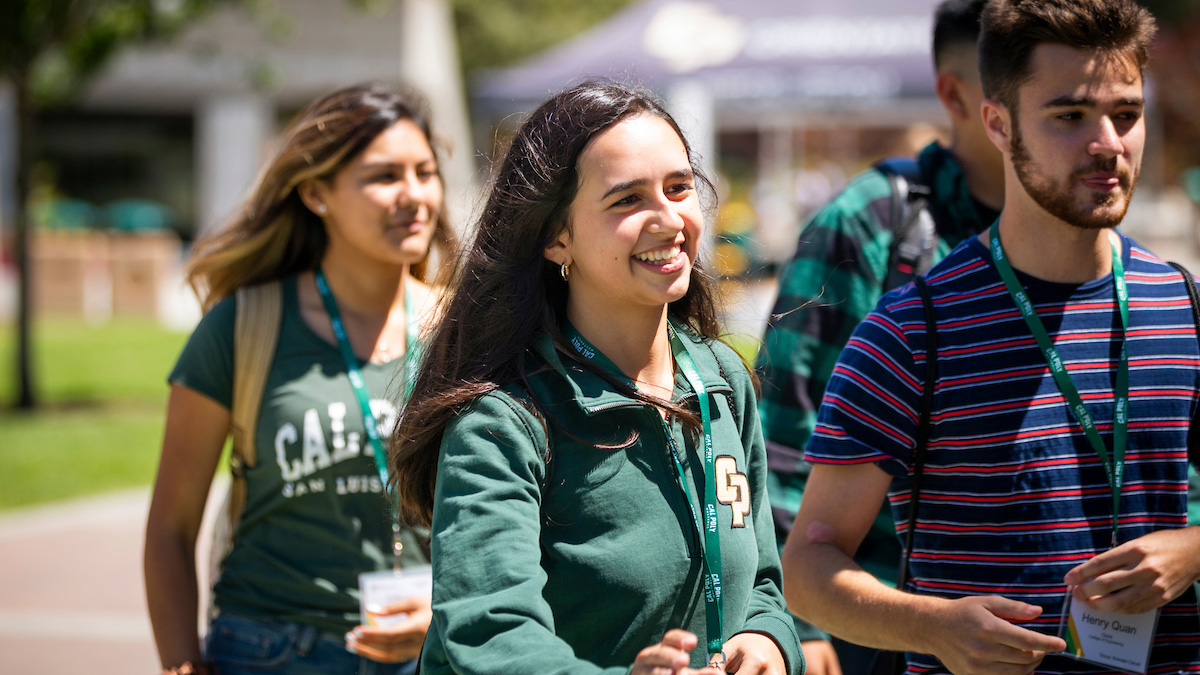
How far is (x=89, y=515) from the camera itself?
317 inches

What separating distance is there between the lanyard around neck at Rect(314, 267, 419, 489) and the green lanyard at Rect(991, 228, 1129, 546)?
134 cm

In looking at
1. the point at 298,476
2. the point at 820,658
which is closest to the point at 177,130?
the point at 298,476

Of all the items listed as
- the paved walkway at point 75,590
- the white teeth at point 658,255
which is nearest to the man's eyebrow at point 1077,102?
the white teeth at point 658,255

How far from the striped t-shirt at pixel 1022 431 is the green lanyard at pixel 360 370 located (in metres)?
1.12

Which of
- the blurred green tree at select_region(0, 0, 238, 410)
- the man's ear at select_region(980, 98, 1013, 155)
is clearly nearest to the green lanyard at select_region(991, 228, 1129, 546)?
the man's ear at select_region(980, 98, 1013, 155)

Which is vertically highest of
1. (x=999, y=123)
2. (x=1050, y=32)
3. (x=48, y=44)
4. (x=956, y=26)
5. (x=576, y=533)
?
(x=48, y=44)

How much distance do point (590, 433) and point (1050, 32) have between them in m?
1.20

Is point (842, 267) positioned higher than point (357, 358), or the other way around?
point (842, 267)

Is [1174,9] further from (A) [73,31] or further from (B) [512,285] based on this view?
(B) [512,285]

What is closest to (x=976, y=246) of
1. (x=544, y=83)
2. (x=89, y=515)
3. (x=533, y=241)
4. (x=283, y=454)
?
(x=533, y=241)

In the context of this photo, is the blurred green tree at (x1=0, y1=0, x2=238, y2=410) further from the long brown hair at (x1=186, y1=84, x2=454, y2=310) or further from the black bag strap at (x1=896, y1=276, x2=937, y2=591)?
the black bag strap at (x1=896, y1=276, x2=937, y2=591)

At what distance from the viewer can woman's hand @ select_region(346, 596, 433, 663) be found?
108 inches

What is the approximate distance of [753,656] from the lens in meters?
1.84

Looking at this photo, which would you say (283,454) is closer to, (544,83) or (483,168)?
(483,168)
